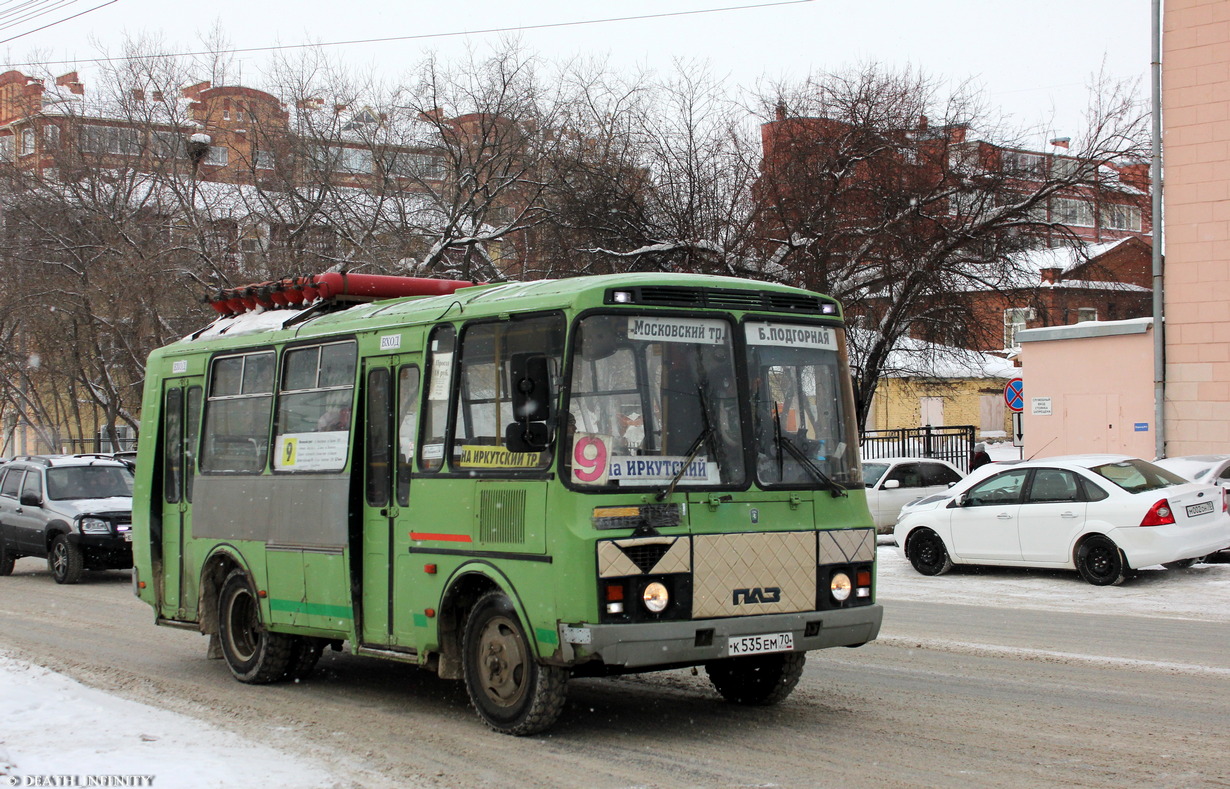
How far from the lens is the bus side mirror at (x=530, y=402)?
754cm

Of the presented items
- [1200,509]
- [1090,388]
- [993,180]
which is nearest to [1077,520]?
[1200,509]

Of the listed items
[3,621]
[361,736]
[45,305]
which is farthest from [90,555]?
[45,305]

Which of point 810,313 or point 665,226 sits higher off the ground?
point 665,226

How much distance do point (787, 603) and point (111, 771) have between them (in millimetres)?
3895

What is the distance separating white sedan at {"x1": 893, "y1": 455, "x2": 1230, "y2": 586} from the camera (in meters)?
15.8

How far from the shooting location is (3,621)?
15297 millimetres

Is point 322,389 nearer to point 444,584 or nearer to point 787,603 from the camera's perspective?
point 444,584

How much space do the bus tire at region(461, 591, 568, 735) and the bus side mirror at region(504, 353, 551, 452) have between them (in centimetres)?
105

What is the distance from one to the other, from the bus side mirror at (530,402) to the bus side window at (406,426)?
1.49 metres

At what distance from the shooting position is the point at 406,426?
9.08m

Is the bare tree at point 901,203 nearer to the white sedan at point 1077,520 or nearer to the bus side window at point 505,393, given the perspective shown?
the white sedan at point 1077,520

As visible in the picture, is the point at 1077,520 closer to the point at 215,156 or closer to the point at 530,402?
the point at 530,402

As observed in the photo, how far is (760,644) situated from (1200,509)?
33.6 ft

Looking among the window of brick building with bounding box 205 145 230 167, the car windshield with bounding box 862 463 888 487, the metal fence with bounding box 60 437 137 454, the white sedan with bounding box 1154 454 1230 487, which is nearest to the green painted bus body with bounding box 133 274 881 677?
the white sedan with bounding box 1154 454 1230 487
